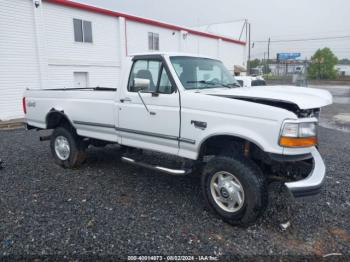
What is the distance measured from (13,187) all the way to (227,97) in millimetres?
3914

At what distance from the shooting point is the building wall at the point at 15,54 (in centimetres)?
1291

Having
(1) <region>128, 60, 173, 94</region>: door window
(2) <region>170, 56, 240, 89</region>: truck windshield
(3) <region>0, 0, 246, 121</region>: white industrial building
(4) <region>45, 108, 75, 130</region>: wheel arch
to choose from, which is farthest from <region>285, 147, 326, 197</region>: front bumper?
(3) <region>0, 0, 246, 121</region>: white industrial building

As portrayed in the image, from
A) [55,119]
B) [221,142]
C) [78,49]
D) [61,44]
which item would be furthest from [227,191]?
[78,49]

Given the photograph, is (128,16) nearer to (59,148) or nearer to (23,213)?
(59,148)

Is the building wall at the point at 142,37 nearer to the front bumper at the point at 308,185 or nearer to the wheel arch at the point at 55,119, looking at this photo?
the wheel arch at the point at 55,119

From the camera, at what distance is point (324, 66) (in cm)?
6644

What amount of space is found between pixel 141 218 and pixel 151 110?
155 cm

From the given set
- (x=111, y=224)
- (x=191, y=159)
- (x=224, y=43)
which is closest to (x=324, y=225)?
(x=191, y=159)

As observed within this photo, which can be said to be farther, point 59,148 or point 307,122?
point 59,148

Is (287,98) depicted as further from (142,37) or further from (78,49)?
(142,37)

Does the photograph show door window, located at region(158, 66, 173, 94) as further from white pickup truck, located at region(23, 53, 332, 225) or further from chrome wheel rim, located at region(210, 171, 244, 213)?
chrome wheel rim, located at region(210, 171, 244, 213)

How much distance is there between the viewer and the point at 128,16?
61.2ft

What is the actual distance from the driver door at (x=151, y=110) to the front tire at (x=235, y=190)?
72cm

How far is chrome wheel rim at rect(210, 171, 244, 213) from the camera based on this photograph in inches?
140
